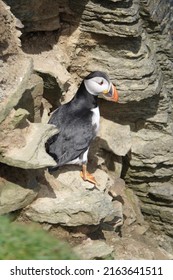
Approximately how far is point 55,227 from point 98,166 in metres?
2.65

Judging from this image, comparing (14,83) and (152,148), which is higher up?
(14,83)

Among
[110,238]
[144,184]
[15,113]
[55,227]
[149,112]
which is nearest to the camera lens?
[15,113]

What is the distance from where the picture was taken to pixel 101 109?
10828 mm

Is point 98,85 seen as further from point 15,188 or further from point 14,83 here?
point 15,188

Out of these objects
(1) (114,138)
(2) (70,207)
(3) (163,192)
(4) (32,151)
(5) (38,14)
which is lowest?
(3) (163,192)

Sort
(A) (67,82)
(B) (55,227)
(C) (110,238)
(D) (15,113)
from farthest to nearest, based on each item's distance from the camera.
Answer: (A) (67,82) < (C) (110,238) < (B) (55,227) < (D) (15,113)

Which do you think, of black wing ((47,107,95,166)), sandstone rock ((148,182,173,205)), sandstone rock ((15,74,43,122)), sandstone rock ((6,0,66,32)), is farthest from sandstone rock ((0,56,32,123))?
sandstone rock ((148,182,173,205))

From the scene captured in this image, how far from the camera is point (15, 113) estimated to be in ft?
24.0

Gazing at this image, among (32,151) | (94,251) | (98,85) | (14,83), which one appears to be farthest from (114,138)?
(94,251)

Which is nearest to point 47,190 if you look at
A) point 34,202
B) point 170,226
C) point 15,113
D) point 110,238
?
point 34,202

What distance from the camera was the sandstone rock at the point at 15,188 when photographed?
7.29m

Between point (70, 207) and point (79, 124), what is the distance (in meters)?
1.21

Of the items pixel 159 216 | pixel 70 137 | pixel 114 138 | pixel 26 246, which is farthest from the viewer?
pixel 159 216

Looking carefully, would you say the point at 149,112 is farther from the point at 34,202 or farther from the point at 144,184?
the point at 34,202
